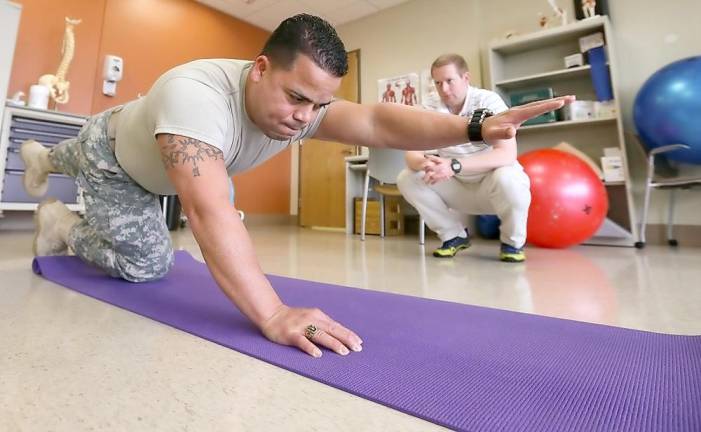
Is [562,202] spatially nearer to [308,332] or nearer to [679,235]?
[679,235]

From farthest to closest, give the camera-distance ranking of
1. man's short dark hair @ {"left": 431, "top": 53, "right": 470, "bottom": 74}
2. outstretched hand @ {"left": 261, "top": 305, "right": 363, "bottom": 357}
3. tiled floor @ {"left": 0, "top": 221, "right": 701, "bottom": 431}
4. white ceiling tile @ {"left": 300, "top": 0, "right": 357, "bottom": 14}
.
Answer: white ceiling tile @ {"left": 300, "top": 0, "right": 357, "bottom": 14}
man's short dark hair @ {"left": 431, "top": 53, "right": 470, "bottom": 74}
outstretched hand @ {"left": 261, "top": 305, "right": 363, "bottom": 357}
tiled floor @ {"left": 0, "top": 221, "right": 701, "bottom": 431}

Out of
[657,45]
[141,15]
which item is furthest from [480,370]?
[141,15]

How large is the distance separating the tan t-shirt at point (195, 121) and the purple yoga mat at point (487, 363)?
1.16 feet

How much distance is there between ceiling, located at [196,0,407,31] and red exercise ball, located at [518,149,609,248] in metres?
3.01

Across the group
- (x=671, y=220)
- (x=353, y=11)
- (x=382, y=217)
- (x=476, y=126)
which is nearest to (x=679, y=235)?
(x=671, y=220)

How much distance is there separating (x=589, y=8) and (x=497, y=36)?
31.0 inches

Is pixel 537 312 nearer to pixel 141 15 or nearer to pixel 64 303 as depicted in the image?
pixel 64 303

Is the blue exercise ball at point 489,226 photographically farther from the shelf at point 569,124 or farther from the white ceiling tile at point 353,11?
the white ceiling tile at point 353,11

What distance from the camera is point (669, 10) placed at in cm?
270

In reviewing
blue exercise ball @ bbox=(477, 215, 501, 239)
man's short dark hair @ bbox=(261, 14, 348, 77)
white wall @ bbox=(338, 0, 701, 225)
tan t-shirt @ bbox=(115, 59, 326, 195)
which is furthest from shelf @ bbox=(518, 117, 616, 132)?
man's short dark hair @ bbox=(261, 14, 348, 77)

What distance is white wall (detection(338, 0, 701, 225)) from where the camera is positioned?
2652mm

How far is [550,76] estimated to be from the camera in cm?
299

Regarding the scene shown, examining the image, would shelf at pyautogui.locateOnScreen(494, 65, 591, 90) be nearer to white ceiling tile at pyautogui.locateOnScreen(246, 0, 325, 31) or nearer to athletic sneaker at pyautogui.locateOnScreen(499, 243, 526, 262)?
athletic sneaker at pyautogui.locateOnScreen(499, 243, 526, 262)

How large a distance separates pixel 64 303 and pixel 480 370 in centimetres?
96
